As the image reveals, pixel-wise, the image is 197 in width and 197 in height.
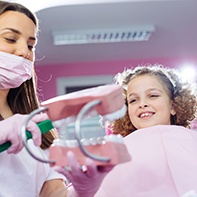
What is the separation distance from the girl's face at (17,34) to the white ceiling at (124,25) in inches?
62.7


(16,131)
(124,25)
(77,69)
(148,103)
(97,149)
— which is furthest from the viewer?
(77,69)

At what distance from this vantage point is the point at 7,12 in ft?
3.73

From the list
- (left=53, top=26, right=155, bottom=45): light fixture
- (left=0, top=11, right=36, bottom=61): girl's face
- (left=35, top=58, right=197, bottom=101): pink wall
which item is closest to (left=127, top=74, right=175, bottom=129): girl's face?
(left=0, top=11, right=36, bottom=61): girl's face

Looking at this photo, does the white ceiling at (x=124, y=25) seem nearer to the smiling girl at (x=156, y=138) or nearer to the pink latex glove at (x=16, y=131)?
the smiling girl at (x=156, y=138)

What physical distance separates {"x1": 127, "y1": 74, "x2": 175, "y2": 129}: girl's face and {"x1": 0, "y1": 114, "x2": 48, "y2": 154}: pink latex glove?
19.1 inches

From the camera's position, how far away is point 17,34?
109 cm

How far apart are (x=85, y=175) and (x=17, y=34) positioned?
478 millimetres

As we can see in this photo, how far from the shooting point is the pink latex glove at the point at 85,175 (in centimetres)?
67

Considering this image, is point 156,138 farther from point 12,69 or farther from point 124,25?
point 124,25

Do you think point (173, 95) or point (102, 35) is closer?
point (173, 95)

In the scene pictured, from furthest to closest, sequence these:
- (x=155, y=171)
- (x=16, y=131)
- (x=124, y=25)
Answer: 1. (x=124, y=25)
2. (x=155, y=171)
3. (x=16, y=131)

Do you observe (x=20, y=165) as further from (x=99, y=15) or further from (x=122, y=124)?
(x=99, y=15)

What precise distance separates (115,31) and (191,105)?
1994 mm

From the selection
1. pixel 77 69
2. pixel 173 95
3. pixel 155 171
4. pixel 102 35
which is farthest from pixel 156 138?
pixel 77 69
